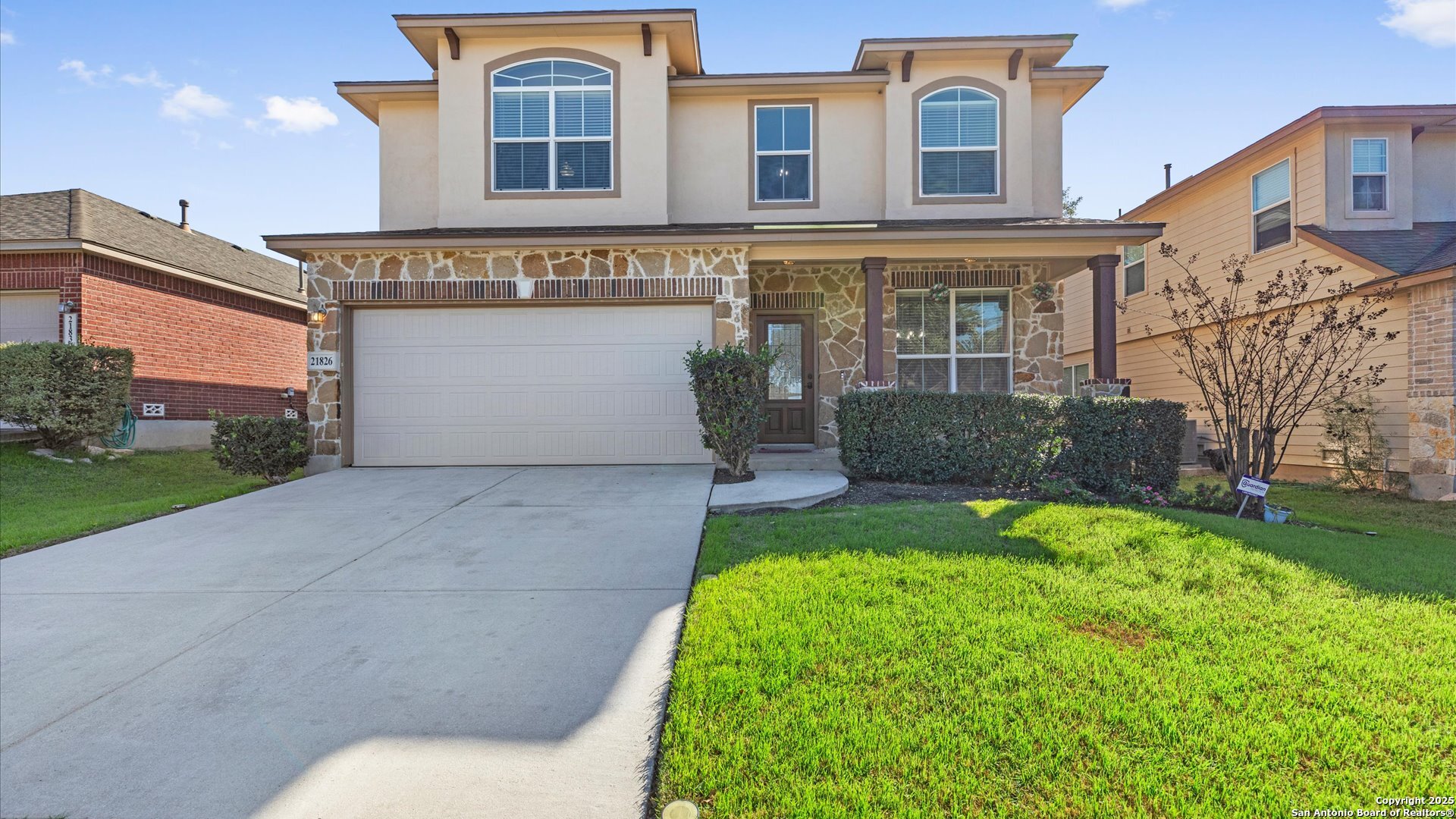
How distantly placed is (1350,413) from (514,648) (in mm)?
12007

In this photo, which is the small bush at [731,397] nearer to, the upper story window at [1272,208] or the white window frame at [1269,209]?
the white window frame at [1269,209]

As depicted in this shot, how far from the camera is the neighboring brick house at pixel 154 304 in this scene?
11211 millimetres

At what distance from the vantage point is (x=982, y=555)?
14.9ft

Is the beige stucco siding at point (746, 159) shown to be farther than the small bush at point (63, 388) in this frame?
Yes

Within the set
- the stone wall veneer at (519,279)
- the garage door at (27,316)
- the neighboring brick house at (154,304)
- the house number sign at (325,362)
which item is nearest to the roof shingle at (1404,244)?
the stone wall veneer at (519,279)

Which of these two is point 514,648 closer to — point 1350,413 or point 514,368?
point 514,368

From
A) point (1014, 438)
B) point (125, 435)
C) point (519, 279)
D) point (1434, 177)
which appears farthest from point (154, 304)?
point (1434, 177)

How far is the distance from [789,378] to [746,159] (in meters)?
3.62

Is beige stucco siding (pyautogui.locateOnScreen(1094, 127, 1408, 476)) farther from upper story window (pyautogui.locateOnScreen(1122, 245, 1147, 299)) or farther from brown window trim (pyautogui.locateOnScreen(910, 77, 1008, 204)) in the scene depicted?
brown window trim (pyautogui.locateOnScreen(910, 77, 1008, 204))

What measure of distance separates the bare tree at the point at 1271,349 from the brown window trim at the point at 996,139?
2545 millimetres

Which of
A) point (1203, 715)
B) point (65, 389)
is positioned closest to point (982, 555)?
point (1203, 715)

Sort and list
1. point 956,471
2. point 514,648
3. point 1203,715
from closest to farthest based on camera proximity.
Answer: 1. point 1203,715
2. point 514,648
3. point 956,471

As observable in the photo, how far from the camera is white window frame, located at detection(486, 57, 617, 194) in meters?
10.2

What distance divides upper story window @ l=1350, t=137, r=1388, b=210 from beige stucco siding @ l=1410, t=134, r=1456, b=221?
2.38 feet
